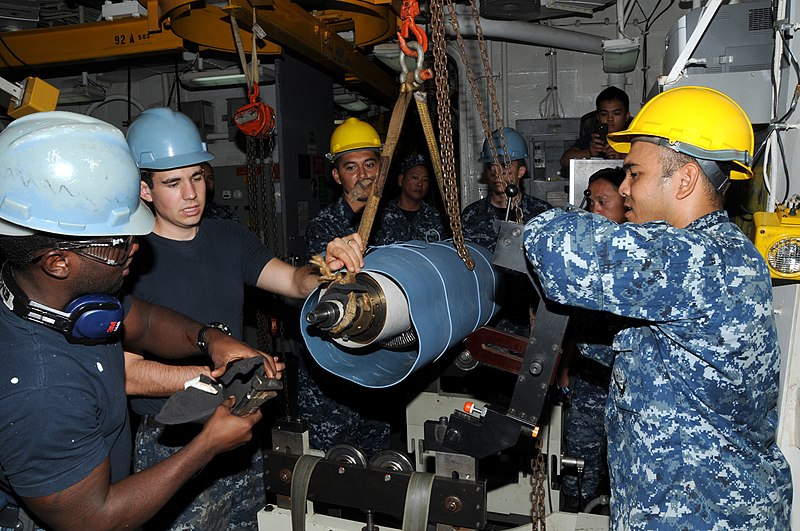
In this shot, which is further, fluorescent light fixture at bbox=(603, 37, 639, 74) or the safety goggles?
fluorescent light fixture at bbox=(603, 37, 639, 74)

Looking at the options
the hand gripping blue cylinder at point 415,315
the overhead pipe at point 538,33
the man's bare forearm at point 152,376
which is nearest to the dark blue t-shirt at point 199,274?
the man's bare forearm at point 152,376

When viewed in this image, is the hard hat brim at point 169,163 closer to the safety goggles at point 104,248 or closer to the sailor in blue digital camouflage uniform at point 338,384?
the safety goggles at point 104,248

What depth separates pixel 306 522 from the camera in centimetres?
193

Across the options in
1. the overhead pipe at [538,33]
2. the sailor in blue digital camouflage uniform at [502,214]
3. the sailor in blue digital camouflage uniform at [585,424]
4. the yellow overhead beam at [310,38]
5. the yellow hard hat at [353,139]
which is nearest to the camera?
the sailor in blue digital camouflage uniform at [502,214]

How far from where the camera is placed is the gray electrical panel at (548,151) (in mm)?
6094

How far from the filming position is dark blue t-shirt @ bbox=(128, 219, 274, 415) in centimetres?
238

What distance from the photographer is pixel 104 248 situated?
1.55 meters

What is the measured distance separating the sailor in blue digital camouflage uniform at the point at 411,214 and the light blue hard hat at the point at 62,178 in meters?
2.59

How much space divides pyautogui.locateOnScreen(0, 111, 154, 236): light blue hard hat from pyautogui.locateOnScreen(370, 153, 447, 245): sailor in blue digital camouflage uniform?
259cm

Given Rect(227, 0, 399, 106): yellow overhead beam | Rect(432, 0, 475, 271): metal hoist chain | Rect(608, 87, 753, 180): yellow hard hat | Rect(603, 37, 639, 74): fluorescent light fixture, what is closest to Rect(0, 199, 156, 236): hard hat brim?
Rect(432, 0, 475, 271): metal hoist chain

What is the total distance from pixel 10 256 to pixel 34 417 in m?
0.41

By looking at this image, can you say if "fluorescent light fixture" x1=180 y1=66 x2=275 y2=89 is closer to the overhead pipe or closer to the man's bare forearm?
the overhead pipe

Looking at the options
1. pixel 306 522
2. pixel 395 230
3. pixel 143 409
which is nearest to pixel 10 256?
pixel 143 409

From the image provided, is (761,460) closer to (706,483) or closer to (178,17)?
(706,483)
